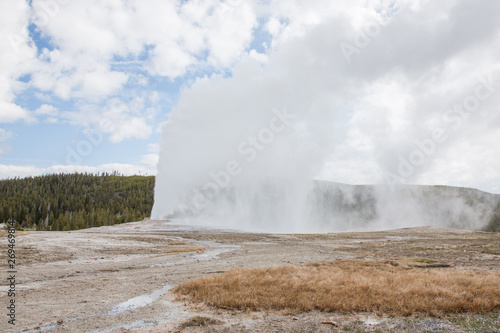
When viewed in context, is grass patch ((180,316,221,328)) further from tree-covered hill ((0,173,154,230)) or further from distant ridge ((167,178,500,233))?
tree-covered hill ((0,173,154,230))

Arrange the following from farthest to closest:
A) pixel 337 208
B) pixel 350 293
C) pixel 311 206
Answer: pixel 337 208
pixel 311 206
pixel 350 293

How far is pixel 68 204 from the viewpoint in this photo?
5605 inches

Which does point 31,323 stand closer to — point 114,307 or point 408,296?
point 114,307

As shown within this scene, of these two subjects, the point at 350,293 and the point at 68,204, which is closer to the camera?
the point at 350,293

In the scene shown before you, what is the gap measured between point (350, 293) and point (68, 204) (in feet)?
509

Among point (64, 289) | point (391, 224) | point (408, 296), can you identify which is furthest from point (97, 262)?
point (391, 224)

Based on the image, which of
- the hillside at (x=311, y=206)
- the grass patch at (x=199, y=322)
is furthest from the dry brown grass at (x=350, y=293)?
the hillside at (x=311, y=206)

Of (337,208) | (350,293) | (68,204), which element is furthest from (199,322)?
(68,204)

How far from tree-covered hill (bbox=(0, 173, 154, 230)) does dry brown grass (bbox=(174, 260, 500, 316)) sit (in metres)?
84.9

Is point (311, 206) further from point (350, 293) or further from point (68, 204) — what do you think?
point (350, 293)

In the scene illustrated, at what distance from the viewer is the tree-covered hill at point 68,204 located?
107 m

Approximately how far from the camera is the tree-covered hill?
107m

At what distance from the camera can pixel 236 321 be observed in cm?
1055

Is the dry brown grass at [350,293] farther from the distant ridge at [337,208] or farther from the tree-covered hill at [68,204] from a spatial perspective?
the tree-covered hill at [68,204]
